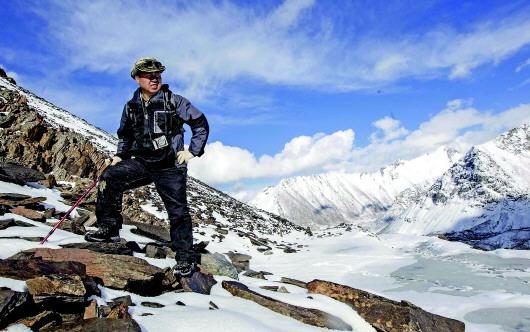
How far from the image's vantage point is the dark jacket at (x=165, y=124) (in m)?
7.41

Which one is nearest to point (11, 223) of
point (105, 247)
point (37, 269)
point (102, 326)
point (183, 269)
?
point (105, 247)

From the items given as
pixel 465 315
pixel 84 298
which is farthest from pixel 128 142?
pixel 465 315

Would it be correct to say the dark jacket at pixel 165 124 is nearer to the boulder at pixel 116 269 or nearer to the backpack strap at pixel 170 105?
the backpack strap at pixel 170 105

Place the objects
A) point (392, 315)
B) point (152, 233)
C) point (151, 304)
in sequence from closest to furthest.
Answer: point (151, 304), point (392, 315), point (152, 233)

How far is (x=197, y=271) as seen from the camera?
25.3 feet

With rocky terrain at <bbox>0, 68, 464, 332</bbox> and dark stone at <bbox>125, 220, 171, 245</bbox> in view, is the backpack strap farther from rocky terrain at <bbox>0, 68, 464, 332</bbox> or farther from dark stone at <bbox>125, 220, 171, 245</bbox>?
dark stone at <bbox>125, 220, 171, 245</bbox>

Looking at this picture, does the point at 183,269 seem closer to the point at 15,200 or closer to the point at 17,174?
the point at 15,200

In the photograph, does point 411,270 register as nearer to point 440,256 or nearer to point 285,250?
point 440,256

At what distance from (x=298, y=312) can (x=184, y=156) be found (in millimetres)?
3220

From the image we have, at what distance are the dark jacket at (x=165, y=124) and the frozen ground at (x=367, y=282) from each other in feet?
7.61

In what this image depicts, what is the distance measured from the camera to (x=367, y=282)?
47.1ft

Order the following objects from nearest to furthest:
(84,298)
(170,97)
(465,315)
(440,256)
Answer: (84,298), (170,97), (465,315), (440,256)

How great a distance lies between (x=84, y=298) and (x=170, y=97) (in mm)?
3667

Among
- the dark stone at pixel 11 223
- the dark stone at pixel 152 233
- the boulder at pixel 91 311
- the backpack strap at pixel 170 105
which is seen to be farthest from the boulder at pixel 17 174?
the boulder at pixel 91 311
